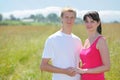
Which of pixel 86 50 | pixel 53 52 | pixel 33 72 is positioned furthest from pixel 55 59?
pixel 33 72

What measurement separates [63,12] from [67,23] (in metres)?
0.12

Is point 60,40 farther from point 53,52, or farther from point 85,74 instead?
point 85,74

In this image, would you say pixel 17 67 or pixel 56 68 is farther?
pixel 17 67

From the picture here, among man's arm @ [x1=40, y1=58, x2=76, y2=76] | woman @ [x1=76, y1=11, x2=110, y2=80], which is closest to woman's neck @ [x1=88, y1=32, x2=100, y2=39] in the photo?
woman @ [x1=76, y1=11, x2=110, y2=80]

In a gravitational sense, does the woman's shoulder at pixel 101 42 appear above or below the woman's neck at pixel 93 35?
below

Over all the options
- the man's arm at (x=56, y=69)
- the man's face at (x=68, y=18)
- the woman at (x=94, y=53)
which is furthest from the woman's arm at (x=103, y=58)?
the man's face at (x=68, y=18)

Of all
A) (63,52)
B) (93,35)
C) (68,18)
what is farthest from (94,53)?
(68,18)

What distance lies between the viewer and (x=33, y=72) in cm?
747

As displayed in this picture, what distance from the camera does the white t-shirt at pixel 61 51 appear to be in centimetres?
376

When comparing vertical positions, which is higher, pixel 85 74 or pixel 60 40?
pixel 60 40

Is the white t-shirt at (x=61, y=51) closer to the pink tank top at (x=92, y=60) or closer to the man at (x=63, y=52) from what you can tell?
the man at (x=63, y=52)

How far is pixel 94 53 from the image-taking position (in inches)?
148

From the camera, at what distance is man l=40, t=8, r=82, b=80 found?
3.75 m

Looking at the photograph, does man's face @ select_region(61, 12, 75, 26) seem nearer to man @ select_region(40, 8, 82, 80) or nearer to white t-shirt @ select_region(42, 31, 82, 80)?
man @ select_region(40, 8, 82, 80)
